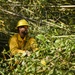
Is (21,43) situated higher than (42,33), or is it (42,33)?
(42,33)

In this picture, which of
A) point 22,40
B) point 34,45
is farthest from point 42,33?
point 34,45

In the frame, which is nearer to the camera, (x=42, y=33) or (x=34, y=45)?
(x=34, y=45)

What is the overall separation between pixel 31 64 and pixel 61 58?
395 mm

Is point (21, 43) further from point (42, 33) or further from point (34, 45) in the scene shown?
point (34, 45)

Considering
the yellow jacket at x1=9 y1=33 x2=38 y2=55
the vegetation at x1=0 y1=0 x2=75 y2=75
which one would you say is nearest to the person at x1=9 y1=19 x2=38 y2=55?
the yellow jacket at x1=9 y1=33 x2=38 y2=55

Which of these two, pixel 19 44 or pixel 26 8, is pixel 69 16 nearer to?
pixel 26 8

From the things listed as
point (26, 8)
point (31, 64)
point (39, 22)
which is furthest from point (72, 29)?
point (31, 64)

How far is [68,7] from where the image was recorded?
627 centimetres

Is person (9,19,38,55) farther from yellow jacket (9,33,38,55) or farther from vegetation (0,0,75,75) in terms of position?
vegetation (0,0,75,75)

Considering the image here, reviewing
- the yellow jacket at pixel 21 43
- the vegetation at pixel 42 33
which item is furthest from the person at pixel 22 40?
the vegetation at pixel 42 33

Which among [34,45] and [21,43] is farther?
[21,43]

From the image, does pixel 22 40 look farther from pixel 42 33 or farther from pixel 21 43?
pixel 42 33

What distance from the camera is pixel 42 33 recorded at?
5.34 meters

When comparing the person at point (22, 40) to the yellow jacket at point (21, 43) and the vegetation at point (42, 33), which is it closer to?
the yellow jacket at point (21, 43)
